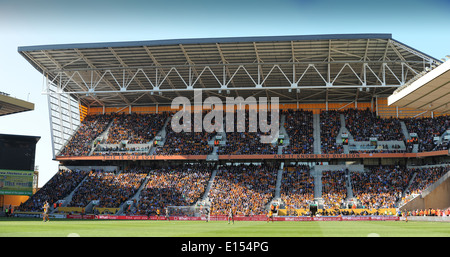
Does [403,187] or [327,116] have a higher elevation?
[327,116]

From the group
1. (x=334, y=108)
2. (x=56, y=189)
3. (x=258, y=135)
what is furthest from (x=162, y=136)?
(x=334, y=108)

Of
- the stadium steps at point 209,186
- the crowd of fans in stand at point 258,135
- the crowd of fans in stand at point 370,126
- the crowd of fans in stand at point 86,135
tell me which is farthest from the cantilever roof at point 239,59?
the stadium steps at point 209,186

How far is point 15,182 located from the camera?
59781 mm

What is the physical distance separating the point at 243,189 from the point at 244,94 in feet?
50.7

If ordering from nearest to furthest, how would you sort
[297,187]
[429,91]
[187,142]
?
[429,91] < [297,187] < [187,142]

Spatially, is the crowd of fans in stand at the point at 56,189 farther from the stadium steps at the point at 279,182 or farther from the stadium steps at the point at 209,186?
the stadium steps at the point at 279,182

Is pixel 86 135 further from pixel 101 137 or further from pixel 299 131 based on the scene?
pixel 299 131

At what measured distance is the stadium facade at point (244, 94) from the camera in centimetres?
4981

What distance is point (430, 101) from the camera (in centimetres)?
3375

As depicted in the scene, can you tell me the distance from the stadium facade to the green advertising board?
545cm

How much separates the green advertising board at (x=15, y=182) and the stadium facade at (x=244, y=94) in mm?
5447
